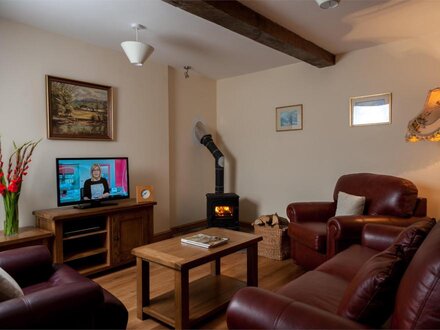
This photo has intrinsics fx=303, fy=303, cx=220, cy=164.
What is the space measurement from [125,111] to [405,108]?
3.22 meters

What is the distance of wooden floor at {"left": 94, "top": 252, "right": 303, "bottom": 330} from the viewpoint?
260 centimetres

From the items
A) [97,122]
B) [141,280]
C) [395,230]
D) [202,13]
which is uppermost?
[202,13]

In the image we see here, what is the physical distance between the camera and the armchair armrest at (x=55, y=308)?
3.94 feet

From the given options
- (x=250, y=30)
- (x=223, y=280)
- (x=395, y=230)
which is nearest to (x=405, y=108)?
(x=395, y=230)

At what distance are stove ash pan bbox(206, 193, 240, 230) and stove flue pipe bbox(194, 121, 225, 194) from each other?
342mm

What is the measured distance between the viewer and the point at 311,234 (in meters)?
2.86

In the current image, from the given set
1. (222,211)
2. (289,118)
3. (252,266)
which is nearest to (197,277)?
(252,266)

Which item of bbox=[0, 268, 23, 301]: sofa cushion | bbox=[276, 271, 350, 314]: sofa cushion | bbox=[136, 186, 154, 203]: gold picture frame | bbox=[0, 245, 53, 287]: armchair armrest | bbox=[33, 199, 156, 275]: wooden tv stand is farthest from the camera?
bbox=[136, 186, 154, 203]: gold picture frame

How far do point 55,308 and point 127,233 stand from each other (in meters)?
1.95

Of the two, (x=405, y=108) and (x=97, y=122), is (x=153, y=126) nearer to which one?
(x=97, y=122)

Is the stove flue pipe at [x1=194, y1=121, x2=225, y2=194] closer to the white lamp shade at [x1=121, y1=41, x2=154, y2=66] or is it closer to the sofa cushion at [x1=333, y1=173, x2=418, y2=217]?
the sofa cushion at [x1=333, y1=173, x2=418, y2=217]

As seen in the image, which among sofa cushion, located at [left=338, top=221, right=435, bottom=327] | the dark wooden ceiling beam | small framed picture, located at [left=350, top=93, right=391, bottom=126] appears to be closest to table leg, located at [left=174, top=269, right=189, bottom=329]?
sofa cushion, located at [left=338, top=221, right=435, bottom=327]

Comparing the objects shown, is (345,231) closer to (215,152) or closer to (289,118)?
(289,118)

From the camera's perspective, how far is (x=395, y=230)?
7.40 ft
